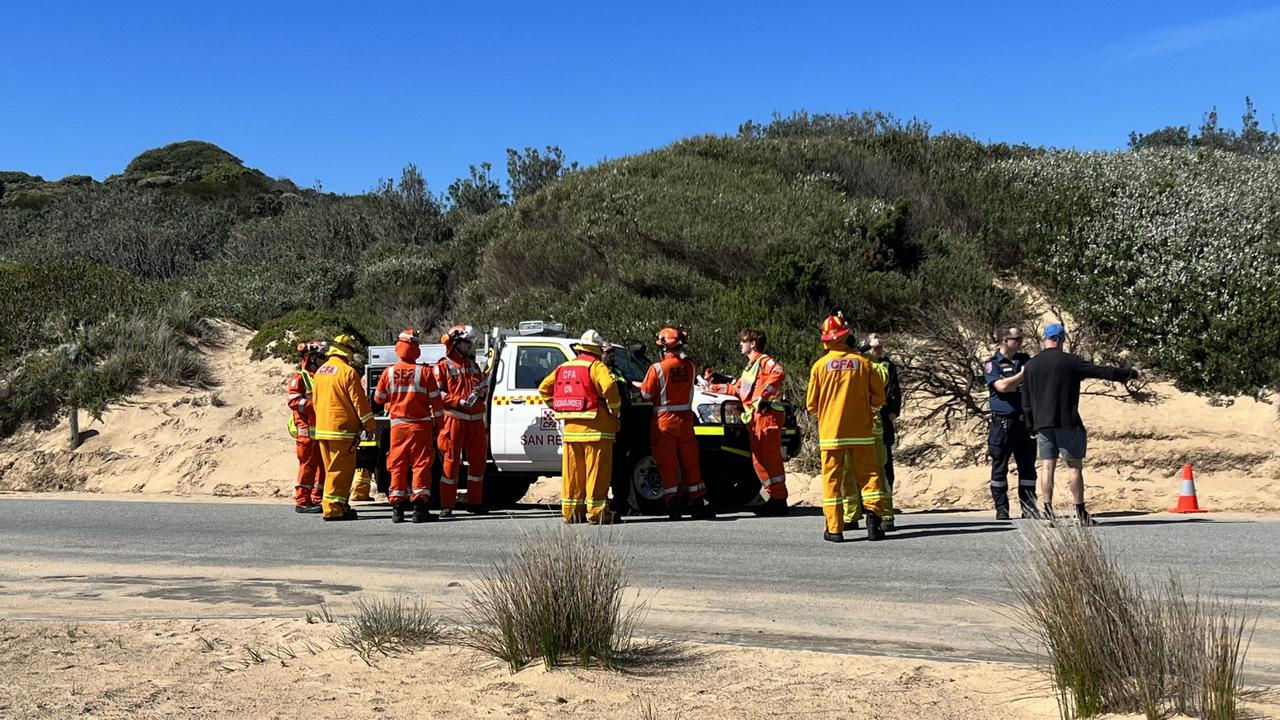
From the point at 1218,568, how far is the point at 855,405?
3029mm

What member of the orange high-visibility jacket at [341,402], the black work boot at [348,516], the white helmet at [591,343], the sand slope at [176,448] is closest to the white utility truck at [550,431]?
the white helmet at [591,343]

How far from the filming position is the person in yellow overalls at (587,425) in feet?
40.4

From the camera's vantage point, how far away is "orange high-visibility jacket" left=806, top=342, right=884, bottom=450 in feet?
35.9

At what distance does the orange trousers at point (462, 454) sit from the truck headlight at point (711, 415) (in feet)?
7.68

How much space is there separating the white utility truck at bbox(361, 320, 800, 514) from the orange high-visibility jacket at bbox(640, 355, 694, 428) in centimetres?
31

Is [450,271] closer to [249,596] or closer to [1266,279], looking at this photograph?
[1266,279]

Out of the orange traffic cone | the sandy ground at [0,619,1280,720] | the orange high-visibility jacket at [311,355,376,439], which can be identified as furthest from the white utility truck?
the sandy ground at [0,619,1280,720]

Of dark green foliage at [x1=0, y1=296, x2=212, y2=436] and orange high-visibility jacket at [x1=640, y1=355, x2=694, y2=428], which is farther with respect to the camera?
dark green foliage at [x1=0, y1=296, x2=212, y2=436]

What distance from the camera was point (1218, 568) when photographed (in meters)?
9.16

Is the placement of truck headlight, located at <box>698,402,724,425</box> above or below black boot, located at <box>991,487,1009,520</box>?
above

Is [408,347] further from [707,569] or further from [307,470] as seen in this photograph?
[707,569]

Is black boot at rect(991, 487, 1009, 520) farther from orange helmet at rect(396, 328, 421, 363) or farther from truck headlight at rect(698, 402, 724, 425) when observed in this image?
orange helmet at rect(396, 328, 421, 363)

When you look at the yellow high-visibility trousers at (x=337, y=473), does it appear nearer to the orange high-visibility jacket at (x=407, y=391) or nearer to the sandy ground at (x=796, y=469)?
the orange high-visibility jacket at (x=407, y=391)

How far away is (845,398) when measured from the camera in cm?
1091
